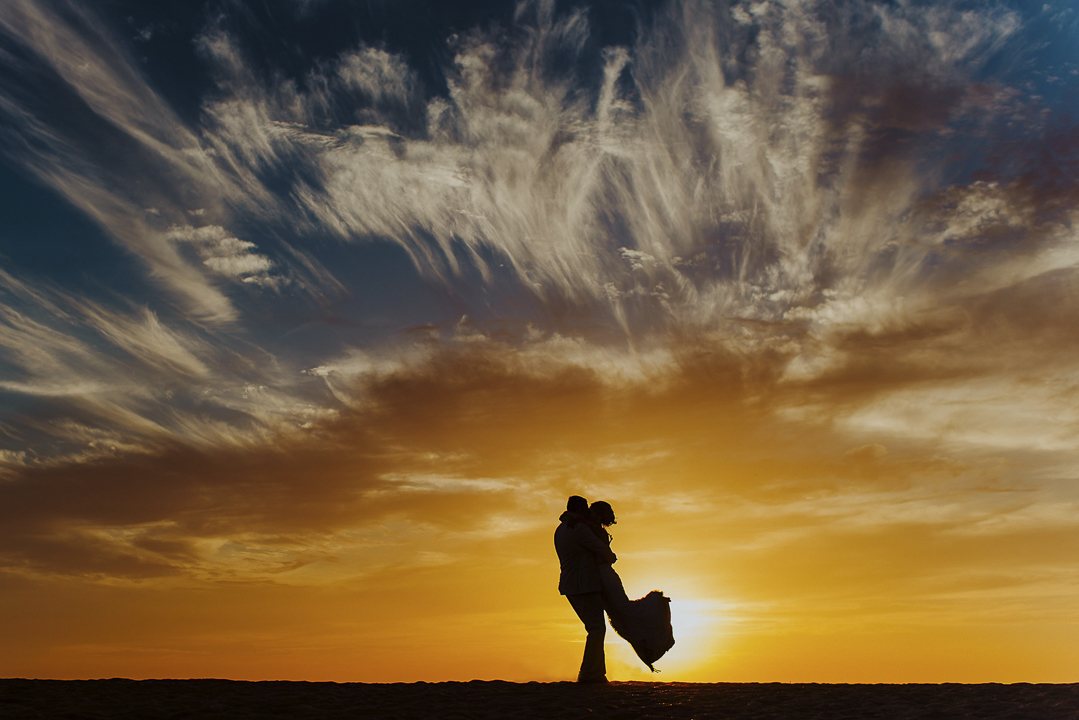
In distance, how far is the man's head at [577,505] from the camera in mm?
14430

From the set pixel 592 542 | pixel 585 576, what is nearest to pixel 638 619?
pixel 585 576

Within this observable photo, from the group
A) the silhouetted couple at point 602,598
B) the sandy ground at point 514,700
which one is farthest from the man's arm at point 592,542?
the sandy ground at point 514,700

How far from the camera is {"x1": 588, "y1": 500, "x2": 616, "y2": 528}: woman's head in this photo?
47.3 feet

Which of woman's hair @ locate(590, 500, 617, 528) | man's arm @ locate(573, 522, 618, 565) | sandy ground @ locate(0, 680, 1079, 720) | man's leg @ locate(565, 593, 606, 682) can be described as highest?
woman's hair @ locate(590, 500, 617, 528)

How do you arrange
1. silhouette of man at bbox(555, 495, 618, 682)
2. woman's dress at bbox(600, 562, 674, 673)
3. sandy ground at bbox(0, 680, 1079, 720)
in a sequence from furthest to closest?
woman's dress at bbox(600, 562, 674, 673) → silhouette of man at bbox(555, 495, 618, 682) → sandy ground at bbox(0, 680, 1079, 720)

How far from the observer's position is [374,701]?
11211 millimetres

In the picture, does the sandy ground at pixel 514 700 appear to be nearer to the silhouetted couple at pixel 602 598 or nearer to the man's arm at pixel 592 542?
the silhouetted couple at pixel 602 598

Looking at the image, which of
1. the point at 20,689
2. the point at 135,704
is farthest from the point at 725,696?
the point at 20,689

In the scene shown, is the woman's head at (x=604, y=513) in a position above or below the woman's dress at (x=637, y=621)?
above

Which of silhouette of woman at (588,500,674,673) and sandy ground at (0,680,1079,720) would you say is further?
silhouette of woman at (588,500,674,673)

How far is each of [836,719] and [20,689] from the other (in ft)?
37.6

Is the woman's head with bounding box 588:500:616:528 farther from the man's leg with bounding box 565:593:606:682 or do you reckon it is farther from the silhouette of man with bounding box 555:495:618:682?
the man's leg with bounding box 565:593:606:682

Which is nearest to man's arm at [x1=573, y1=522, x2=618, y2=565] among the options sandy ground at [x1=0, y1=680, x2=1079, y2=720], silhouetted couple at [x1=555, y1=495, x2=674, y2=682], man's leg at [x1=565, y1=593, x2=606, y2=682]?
silhouetted couple at [x1=555, y1=495, x2=674, y2=682]

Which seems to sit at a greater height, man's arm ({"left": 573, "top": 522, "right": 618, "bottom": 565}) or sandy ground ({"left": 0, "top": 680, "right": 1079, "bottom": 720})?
man's arm ({"left": 573, "top": 522, "right": 618, "bottom": 565})
